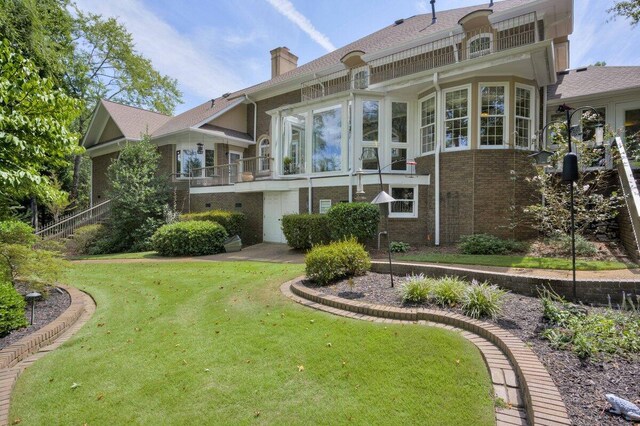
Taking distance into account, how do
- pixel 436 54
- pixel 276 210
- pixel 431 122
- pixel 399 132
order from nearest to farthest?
pixel 431 122
pixel 399 132
pixel 436 54
pixel 276 210

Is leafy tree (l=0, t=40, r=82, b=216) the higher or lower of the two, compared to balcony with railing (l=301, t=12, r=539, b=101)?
lower

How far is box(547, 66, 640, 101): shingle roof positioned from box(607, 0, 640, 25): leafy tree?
1972mm

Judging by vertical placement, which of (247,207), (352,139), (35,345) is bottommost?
(35,345)

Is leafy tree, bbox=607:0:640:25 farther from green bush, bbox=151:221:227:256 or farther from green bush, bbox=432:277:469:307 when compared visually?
green bush, bbox=151:221:227:256

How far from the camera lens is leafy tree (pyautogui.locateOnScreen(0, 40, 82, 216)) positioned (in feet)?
14.0

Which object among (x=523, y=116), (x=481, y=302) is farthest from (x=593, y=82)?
(x=481, y=302)

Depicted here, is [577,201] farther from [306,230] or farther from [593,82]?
[593,82]

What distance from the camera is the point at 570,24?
13.8 metres

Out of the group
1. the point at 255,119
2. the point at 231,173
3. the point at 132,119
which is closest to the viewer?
the point at 231,173

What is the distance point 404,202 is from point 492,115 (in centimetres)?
415

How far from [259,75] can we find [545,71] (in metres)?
19.0

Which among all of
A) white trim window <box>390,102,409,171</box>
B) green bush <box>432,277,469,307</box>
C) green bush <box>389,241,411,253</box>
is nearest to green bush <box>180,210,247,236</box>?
white trim window <box>390,102,409,171</box>

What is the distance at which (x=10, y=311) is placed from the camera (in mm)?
4938

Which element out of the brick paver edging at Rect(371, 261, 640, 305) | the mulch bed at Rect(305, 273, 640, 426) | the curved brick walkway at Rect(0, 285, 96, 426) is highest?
the brick paver edging at Rect(371, 261, 640, 305)
